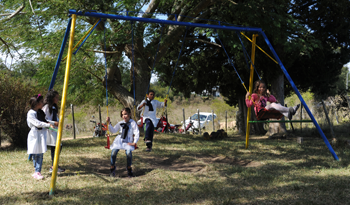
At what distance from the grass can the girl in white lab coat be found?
16.0 inches

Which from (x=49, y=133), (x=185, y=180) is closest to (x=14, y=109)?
(x=49, y=133)

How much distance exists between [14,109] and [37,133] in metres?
4.69

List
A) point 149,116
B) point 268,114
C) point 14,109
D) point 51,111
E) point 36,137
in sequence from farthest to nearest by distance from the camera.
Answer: point 14,109
point 149,116
point 268,114
point 51,111
point 36,137

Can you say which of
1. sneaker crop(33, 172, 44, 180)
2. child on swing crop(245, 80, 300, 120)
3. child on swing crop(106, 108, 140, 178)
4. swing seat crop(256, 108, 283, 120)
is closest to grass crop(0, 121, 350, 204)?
sneaker crop(33, 172, 44, 180)

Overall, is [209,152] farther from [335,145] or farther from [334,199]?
[334,199]

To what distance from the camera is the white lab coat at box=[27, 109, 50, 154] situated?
4.84 metres

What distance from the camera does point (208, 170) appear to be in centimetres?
579

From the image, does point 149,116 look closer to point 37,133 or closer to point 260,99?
point 260,99

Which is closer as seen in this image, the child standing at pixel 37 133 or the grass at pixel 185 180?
the grass at pixel 185 180

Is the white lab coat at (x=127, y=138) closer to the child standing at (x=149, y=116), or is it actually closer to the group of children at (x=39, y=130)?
the group of children at (x=39, y=130)

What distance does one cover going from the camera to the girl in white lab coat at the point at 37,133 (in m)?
4.85

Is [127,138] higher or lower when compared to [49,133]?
lower

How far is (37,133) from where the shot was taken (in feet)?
16.3

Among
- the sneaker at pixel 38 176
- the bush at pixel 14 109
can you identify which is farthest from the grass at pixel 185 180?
the bush at pixel 14 109
